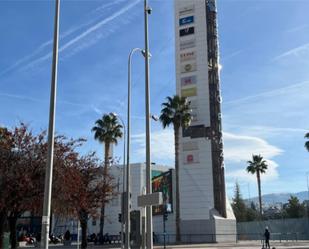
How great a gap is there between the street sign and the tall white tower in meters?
42.8

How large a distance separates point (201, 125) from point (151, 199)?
48993mm

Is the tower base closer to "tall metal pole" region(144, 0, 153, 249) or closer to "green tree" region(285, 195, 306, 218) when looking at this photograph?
"tall metal pole" region(144, 0, 153, 249)

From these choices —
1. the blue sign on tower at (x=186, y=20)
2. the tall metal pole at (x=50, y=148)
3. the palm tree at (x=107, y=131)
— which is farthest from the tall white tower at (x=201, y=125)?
the tall metal pole at (x=50, y=148)

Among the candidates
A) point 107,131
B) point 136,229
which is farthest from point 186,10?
point 136,229

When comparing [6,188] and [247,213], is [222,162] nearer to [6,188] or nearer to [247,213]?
[6,188]

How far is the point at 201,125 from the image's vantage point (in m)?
65.4

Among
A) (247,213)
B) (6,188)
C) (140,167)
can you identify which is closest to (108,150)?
(140,167)

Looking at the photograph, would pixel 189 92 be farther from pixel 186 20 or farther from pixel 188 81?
pixel 186 20

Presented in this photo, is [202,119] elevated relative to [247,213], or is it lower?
elevated

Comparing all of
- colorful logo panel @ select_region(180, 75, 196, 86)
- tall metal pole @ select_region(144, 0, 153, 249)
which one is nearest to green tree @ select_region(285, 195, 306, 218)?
colorful logo panel @ select_region(180, 75, 196, 86)

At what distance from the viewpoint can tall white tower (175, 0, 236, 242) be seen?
204ft

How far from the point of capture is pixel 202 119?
65.4 meters

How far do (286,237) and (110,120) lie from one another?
93.6 ft

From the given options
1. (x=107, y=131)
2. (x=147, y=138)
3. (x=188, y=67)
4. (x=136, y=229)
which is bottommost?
(x=136, y=229)
